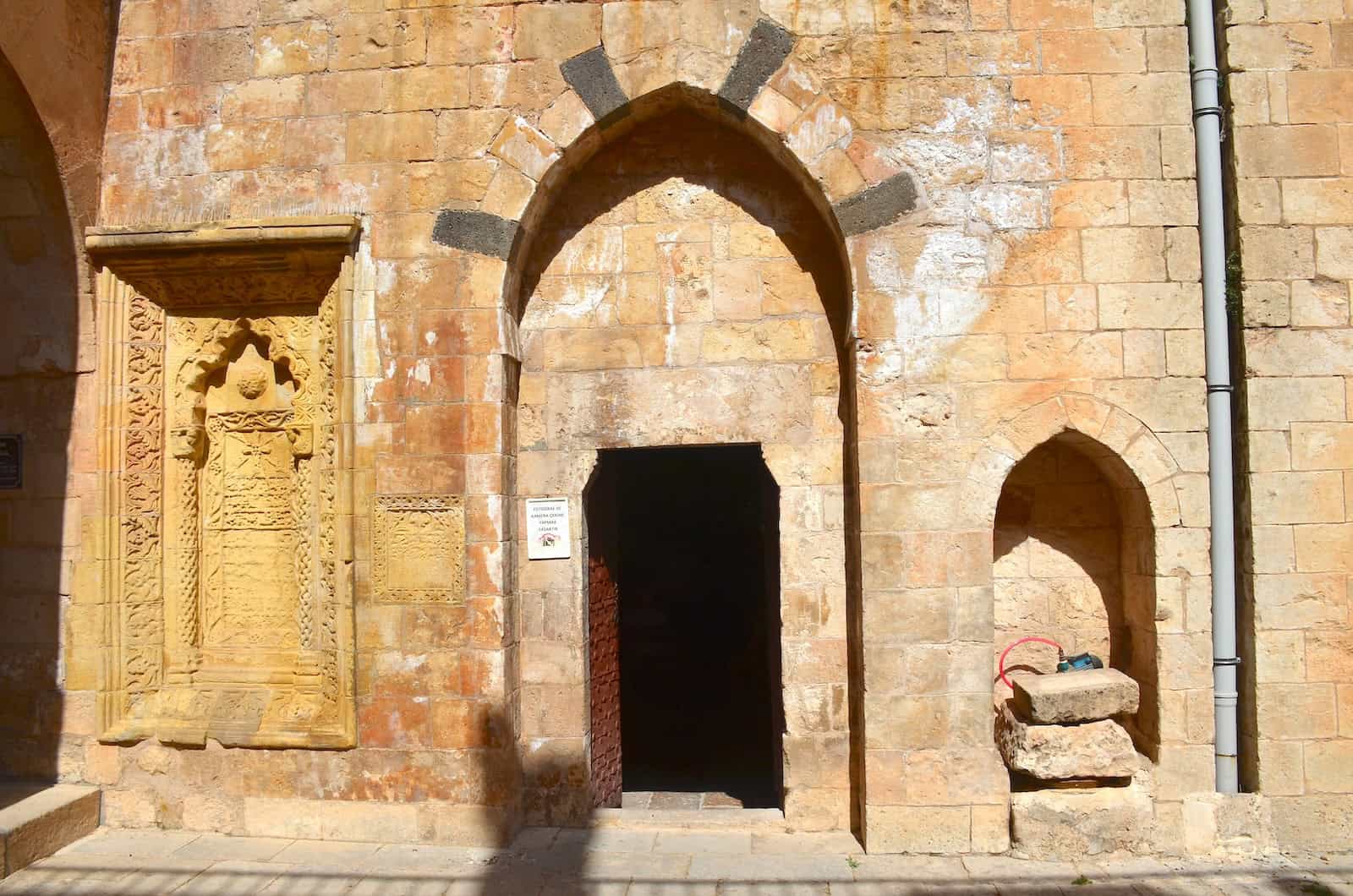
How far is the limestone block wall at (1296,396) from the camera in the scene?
14.9 feet

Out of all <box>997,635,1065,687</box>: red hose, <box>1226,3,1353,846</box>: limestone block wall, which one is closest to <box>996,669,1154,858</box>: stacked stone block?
<box>997,635,1065,687</box>: red hose

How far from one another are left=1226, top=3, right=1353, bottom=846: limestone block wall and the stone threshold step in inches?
96.8

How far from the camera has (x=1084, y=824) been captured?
4.46 metres

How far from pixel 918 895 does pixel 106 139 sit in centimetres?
589

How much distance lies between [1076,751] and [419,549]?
3.51 metres

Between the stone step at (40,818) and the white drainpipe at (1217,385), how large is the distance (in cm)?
595

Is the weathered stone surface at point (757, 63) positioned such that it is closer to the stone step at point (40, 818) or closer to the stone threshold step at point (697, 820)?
the stone threshold step at point (697, 820)

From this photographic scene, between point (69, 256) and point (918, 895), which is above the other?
point (69, 256)

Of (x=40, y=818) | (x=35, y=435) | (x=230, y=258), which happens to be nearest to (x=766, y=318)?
(x=230, y=258)

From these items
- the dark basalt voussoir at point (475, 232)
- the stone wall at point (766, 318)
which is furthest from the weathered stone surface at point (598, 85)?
the dark basalt voussoir at point (475, 232)

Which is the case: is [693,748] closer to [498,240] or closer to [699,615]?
[699,615]

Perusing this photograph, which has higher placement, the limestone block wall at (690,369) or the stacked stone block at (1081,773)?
the limestone block wall at (690,369)

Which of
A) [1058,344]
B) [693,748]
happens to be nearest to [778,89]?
[1058,344]

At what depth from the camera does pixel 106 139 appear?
5207 millimetres
